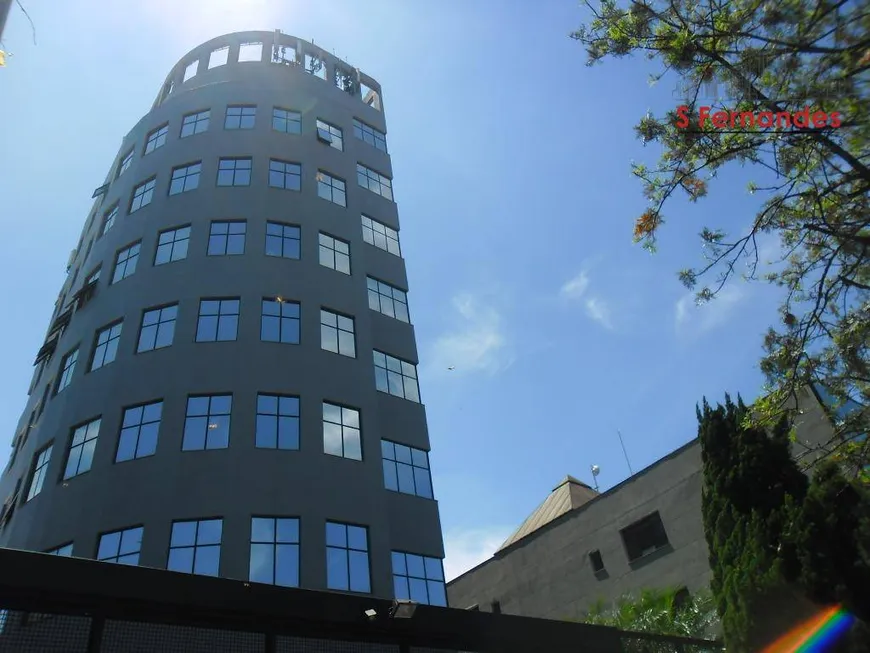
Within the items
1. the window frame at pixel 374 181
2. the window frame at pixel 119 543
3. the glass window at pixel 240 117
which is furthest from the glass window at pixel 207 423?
the glass window at pixel 240 117

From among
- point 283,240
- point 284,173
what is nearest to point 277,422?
point 283,240

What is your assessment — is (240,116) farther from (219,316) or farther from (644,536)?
(644,536)

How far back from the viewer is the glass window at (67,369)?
22.9 meters

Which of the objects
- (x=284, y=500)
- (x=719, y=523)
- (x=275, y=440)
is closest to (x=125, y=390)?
(x=275, y=440)

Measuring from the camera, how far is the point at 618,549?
27.0m

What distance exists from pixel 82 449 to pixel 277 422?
19.5 feet

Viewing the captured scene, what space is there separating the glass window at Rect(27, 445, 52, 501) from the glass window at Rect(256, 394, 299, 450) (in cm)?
709

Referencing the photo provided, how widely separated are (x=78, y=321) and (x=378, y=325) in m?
11.2

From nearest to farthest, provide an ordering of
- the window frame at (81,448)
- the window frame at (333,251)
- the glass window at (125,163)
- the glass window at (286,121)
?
1. the window frame at (81,448)
2. the window frame at (333,251)
3. the glass window at (286,121)
4. the glass window at (125,163)

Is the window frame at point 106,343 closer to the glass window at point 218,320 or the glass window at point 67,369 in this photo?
the glass window at point 67,369

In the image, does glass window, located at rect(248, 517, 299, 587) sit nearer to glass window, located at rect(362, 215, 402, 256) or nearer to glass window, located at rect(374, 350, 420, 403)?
glass window, located at rect(374, 350, 420, 403)

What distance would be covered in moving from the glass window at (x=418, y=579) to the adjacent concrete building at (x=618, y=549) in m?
9.88

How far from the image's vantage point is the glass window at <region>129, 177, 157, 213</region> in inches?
1035

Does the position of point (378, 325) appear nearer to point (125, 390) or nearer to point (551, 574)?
point (125, 390)
